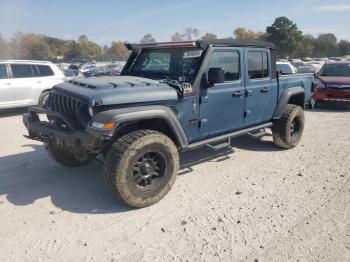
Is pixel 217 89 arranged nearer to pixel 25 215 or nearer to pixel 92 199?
pixel 92 199

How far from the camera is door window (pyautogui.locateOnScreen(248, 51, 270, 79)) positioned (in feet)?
17.0

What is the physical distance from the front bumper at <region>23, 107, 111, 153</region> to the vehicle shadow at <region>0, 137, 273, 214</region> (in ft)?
2.22

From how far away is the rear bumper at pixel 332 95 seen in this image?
1077cm

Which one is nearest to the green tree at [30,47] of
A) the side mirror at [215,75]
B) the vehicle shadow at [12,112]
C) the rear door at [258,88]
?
the vehicle shadow at [12,112]

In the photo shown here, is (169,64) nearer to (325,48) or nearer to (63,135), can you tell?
(63,135)

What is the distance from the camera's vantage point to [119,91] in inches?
147

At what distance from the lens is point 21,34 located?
105500 mm

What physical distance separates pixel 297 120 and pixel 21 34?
376 feet

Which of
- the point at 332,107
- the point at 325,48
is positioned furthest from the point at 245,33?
the point at 332,107

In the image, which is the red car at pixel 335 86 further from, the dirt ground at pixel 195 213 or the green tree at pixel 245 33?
the green tree at pixel 245 33

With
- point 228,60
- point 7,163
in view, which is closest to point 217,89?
point 228,60

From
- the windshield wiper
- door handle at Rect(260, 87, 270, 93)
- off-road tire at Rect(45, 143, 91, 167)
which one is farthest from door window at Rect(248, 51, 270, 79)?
off-road tire at Rect(45, 143, 91, 167)

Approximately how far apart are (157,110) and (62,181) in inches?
72.7

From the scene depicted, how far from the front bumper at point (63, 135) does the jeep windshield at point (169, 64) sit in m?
1.40
